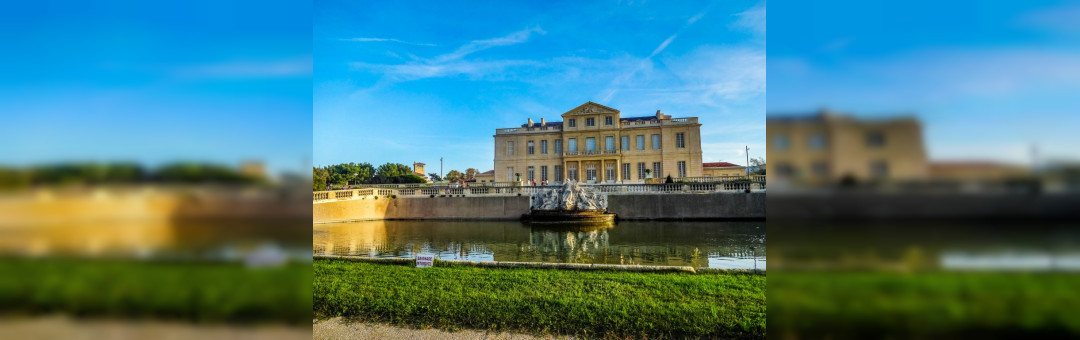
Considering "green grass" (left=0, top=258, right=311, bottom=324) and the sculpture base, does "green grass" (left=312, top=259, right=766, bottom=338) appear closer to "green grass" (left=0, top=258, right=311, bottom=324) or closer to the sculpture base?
"green grass" (left=0, top=258, right=311, bottom=324)

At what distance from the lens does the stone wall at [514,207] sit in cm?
2219

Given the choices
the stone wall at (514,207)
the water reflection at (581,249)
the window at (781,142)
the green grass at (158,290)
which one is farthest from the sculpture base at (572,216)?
the window at (781,142)

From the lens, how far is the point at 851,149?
125 centimetres

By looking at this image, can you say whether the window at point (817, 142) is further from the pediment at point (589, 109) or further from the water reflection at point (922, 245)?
the pediment at point (589, 109)

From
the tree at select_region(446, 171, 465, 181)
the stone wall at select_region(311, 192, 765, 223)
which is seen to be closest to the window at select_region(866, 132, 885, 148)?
the stone wall at select_region(311, 192, 765, 223)

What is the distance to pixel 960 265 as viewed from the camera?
1536 mm

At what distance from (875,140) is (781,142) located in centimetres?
24

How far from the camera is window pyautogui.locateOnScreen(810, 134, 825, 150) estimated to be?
1.31m

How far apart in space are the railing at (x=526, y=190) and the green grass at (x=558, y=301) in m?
16.5

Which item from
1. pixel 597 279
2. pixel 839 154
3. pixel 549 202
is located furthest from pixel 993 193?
pixel 549 202

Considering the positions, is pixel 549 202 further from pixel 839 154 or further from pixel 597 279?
pixel 839 154

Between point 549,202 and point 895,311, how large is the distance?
850 inches

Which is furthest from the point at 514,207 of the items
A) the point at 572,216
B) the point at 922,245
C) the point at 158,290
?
the point at 922,245

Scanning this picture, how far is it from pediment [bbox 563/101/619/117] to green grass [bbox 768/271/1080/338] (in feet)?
119
